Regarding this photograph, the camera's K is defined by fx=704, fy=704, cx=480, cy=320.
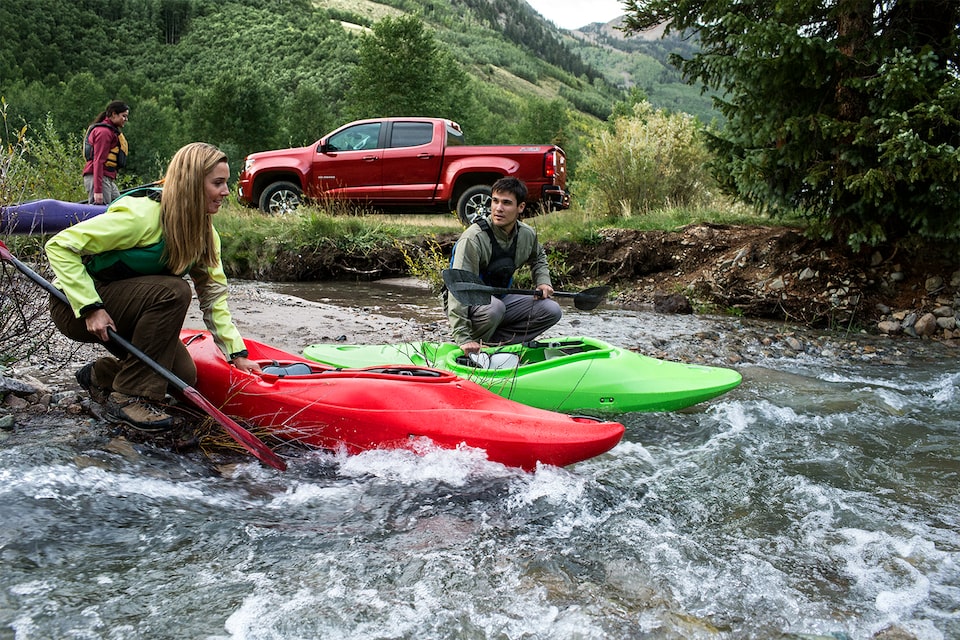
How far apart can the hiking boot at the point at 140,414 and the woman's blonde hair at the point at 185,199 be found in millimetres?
683

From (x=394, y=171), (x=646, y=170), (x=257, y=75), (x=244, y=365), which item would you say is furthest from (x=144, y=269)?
(x=257, y=75)

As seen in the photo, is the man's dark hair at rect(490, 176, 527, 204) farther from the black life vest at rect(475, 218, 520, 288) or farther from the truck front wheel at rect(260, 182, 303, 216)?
the truck front wheel at rect(260, 182, 303, 216)

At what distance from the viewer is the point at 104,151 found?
8047 millimetres

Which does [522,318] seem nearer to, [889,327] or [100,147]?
[889,327]

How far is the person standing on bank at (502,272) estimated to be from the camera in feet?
15.1

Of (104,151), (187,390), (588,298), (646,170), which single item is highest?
(646,170)

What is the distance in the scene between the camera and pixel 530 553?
2.70 meters

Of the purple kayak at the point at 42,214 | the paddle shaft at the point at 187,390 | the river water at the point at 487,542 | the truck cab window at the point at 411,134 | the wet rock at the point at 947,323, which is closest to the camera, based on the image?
the river water at the point at 487,542

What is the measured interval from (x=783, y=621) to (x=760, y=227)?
6809 millimetres

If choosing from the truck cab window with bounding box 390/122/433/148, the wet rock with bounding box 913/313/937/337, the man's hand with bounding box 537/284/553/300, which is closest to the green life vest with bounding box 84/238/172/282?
the man's hand with bounding box 537/284/553/300

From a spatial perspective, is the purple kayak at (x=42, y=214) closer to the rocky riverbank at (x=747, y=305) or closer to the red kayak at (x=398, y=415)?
the red kayak at (x=398, y=415)

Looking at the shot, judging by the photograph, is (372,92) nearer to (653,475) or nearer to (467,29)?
(653,475)

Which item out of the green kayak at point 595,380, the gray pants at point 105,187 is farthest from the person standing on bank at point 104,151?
the green kayak at point 595,380

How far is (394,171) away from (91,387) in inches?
283
